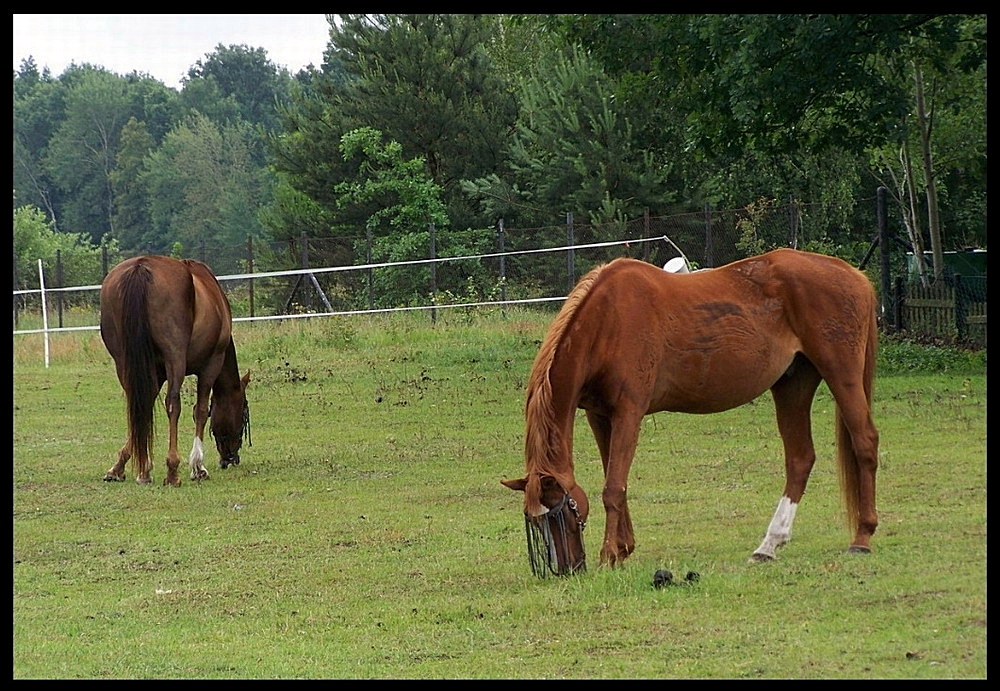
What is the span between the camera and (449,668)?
5.42 m

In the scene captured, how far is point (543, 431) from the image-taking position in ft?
22.0

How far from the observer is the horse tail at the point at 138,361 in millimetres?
10594

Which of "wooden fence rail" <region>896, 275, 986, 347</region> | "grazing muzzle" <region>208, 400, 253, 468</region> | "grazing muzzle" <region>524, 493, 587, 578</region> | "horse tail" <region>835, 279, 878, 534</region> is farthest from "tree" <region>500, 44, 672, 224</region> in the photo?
"grazing muzzle" <region>524, 493, 587, 578</region>

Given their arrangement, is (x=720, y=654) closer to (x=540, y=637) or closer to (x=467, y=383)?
(x=540, y=637)

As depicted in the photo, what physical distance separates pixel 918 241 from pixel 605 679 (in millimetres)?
17113

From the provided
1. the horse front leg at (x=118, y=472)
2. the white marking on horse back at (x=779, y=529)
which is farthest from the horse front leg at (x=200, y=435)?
the white marking on horse back at (x=779, y=529)

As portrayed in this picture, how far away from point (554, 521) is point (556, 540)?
0.11m

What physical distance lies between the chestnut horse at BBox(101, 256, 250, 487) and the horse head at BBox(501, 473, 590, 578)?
4.89 meters

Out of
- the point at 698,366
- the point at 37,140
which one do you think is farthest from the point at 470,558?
the point at 37,140

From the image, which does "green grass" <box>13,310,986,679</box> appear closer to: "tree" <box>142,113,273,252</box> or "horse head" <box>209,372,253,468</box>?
"horse head" <box>209,372,253,468</box>

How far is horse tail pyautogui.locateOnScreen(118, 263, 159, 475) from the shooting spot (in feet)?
34.8

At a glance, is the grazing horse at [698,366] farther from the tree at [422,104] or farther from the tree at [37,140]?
the tree at [37,140]

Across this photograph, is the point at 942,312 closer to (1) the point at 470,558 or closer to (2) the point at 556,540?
(1) the point at 470,558

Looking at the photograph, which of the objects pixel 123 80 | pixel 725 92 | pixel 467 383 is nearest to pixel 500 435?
pixel 467 383
